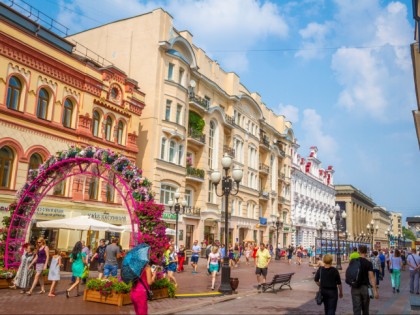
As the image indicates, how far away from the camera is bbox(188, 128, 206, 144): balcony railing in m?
35.9

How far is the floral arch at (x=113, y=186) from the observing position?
13.3m

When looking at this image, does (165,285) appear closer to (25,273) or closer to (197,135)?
(25,273)

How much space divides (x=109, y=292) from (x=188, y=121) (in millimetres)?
25317

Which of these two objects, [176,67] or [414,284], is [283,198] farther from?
[414,284]

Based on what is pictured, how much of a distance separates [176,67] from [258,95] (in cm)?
2026

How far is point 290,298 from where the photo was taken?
14141 millimetres

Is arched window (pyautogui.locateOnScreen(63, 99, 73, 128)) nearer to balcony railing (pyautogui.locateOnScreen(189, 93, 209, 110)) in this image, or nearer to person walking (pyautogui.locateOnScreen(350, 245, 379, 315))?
balcony railing (pyautogui.locateOnScreen(189, 93, 209, 110))

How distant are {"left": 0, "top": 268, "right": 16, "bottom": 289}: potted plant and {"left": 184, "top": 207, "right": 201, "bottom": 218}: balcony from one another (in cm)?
2090

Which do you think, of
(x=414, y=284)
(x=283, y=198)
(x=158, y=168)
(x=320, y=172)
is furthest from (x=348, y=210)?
(x=414, y=284)

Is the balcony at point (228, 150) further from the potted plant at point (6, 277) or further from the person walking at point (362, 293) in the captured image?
the person walking at point (362, 293)

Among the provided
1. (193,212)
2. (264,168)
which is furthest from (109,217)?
(264,168)

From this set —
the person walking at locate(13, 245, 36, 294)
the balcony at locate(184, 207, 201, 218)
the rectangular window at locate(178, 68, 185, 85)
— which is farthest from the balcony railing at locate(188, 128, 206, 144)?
the person walking at locate(13, 245, 36, 294)

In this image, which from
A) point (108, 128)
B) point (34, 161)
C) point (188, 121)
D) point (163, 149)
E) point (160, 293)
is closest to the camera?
point (160, 293)

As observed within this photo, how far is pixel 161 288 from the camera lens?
13.1m
